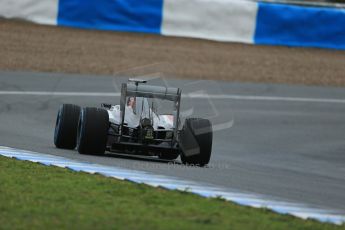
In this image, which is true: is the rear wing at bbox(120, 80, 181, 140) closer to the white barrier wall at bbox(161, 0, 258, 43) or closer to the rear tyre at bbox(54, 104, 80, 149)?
the rear tyre at bbox(54, 104, 80, 149)

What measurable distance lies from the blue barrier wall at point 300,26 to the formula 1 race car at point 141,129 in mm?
12494

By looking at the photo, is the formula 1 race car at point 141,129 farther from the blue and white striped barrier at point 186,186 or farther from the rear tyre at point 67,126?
the blue and white striped barrier at point 186,186

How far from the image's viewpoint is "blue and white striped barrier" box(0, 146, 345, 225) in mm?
7009

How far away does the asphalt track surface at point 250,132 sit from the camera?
920cm

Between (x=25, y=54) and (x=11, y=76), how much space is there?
2.17m

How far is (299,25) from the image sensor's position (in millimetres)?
23094

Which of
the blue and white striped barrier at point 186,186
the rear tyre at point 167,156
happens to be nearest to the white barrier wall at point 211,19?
the rear tyre at point 167,156

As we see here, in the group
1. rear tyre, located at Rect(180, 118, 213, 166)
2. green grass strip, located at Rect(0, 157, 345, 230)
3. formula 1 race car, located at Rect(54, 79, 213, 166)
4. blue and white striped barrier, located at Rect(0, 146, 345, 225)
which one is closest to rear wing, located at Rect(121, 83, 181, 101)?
formula 1 race car, located at Rect(54, 79, 213, 166)

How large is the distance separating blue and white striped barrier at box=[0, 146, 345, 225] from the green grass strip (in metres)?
0.19

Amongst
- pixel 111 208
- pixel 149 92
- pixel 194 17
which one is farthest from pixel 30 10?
pixel 111 208

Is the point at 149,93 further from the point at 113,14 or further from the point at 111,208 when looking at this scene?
the point at 113,14

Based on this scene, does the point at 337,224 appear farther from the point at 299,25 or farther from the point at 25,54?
the point at 299,25

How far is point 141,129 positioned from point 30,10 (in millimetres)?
12478

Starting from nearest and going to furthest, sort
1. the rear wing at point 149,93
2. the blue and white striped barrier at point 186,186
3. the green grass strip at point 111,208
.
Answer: the green grass strip at point 111,208 < the blue and white striped barrier at point 186,186 < the rear wing at point 149,93
